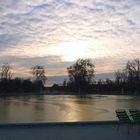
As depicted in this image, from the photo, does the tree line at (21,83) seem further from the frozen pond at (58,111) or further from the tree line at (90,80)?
the frozen pond at (58,111)

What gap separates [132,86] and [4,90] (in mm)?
35758

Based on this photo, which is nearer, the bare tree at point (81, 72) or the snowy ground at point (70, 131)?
the snowy ground at point (70, 131)

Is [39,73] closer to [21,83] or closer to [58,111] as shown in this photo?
[21,83]

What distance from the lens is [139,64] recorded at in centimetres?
11138

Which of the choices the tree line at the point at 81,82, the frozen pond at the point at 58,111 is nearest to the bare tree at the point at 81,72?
the tree line at the point at 81,82

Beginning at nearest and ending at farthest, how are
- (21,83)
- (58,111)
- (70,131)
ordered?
1. (70,131)
2. (58,111)
3. (21,83)

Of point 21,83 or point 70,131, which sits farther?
point 21,83

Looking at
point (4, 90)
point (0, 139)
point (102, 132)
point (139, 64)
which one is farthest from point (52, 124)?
point (139, 64)

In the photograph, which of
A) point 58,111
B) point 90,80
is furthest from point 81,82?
point 58,111

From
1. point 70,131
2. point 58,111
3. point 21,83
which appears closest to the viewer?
point 70,131

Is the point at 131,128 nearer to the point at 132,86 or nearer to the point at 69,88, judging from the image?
the point at 132,86

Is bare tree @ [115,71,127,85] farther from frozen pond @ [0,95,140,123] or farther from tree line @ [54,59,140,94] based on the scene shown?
frozen pond @ [0,95,140,123]

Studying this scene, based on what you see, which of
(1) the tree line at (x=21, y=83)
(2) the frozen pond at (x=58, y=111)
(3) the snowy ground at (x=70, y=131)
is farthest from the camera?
(1) the tree line at (x=21, y=83)

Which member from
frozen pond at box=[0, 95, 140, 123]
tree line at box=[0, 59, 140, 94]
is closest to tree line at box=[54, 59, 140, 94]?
tree line at box=[0, 59, 140, 94]
